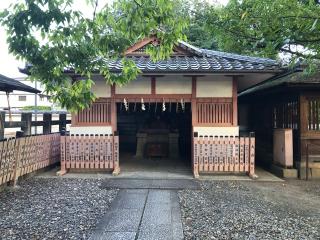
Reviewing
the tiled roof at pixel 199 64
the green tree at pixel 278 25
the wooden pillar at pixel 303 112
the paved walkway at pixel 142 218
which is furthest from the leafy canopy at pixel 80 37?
the wooden pillar at pixel 303 112

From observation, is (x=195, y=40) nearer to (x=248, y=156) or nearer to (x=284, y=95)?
(x=284, y=95)

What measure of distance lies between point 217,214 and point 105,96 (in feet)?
18.5

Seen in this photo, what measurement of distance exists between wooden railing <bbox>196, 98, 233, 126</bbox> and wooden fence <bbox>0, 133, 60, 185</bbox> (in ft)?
16.0

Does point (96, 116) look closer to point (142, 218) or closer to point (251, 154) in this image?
point (251, 154)

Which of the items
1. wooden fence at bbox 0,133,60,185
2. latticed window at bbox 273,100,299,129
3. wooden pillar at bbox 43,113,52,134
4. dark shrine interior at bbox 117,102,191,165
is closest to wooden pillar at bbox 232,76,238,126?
latticed window at bbox 273,100,299,129

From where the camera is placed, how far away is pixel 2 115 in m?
8.99

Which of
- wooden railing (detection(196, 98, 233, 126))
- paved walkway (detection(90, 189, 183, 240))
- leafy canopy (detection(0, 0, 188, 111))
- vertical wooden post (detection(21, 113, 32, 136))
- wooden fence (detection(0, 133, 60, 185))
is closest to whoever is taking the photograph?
leafy canopy (detection(0, 0, 188, 111))

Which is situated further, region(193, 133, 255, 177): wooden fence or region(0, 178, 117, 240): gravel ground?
region(193, 133, 255, 177): wooden fence

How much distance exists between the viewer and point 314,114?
987cm

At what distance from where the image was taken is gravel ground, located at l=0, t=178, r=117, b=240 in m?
5.02

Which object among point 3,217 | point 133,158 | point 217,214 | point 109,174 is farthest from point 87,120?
point 217,214

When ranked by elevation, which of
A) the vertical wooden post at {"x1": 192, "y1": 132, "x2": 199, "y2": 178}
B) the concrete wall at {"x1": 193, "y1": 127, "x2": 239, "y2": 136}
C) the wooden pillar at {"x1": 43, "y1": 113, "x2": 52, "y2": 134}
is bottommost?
the vertical wooden post at {"x1": 192, "y1": 132, "x2": 199, "y2": 178}

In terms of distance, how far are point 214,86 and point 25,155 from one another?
590cm

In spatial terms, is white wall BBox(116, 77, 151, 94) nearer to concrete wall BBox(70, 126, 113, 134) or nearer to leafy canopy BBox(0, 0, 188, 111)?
concrete wall BBox(70, 126, 113, 134)
